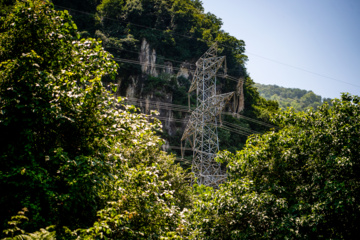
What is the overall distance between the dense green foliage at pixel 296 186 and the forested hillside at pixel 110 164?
4 cm

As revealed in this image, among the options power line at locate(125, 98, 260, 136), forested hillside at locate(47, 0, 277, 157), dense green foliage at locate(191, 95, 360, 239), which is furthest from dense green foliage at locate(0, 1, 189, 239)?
power line at locate(125, 98, 260, 136)

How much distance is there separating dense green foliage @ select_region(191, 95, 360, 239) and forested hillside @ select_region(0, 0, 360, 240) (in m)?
0.04

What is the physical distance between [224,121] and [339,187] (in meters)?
37.9

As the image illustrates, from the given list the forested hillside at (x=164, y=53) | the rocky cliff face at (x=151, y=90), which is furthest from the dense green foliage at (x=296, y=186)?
the rocky cliff face at (x=151, y=90)

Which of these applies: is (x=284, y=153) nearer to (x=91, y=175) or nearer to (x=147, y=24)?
(x=91, y=175)

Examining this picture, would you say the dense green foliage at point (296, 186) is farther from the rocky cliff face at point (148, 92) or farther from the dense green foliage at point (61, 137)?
the rocky cliff face at point (148, 92)

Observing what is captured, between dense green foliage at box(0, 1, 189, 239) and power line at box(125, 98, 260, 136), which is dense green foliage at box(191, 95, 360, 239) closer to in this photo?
dense green foliage at box(0, 1, 189, 239)

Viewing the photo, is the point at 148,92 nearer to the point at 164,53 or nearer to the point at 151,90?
the point at 151,90

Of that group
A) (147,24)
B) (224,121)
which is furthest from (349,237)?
(147,24)

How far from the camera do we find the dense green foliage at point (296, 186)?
8.03 m

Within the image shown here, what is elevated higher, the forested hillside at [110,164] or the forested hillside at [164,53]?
the forested hillside at [164,53]

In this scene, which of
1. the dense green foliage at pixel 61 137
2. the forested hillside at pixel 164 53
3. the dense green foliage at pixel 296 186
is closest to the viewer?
the dense green foliage at pixel 61 137

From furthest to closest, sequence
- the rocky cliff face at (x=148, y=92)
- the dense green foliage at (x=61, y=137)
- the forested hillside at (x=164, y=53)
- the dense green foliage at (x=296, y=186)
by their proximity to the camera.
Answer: the forested hillside at (x=164, y=53) < the rocky cliff face at (x=148, y=92) < the dense green foliage at (x=296, y=186) < the dense green foliage at (x=61, y=137)

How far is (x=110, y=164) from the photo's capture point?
5.79 metres
